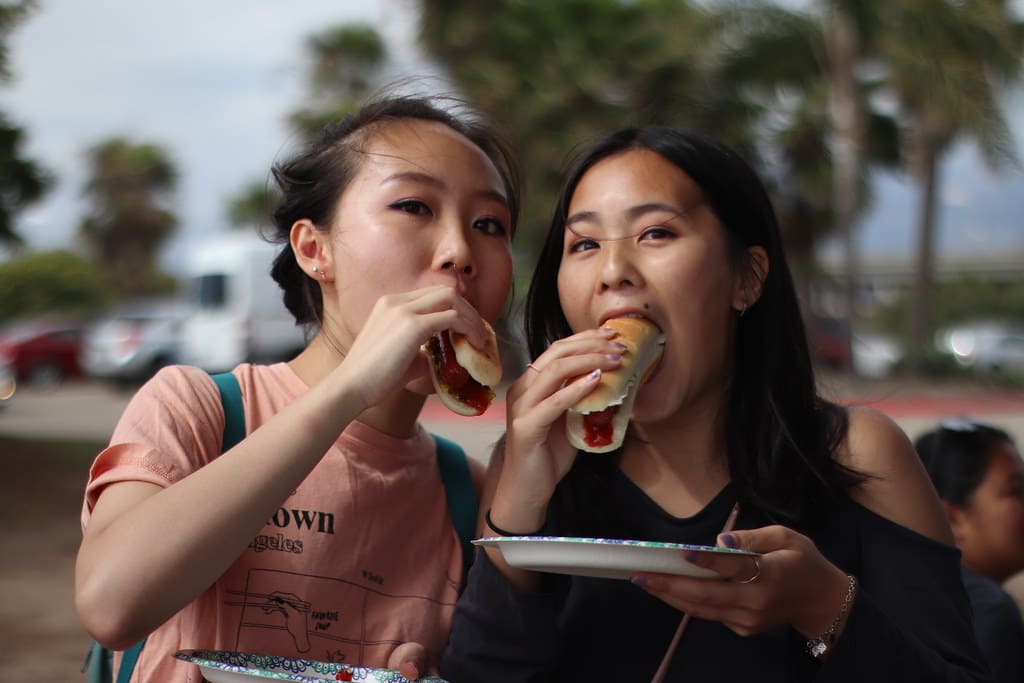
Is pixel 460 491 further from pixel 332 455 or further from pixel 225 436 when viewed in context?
pixel 225 436

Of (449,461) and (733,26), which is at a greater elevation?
(733,26)

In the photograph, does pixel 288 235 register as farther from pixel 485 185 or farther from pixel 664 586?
pixel 664 586

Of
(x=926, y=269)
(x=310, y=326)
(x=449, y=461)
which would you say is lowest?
(x=449, y=461)

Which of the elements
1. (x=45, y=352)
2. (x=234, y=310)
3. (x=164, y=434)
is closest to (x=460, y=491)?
(x=164, y=434)

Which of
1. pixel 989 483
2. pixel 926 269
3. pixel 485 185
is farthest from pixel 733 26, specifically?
pixel 485 185

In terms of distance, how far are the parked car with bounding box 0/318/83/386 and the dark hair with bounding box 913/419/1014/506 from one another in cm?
2682

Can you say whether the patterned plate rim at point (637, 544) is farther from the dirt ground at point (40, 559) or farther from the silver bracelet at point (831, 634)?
the dirt ground at point (40, 559)

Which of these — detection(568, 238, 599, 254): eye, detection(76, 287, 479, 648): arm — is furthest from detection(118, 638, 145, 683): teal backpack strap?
detection(568, 238, 599, 254): eye

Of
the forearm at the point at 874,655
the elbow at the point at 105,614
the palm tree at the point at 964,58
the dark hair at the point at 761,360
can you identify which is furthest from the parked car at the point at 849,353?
the elbow at the point at 105,614

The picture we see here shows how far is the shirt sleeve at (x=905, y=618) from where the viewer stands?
6.70 ft

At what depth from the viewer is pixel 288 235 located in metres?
2.76

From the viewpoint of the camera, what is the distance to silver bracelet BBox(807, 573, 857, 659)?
80.4 inches

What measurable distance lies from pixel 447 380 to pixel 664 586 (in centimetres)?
77

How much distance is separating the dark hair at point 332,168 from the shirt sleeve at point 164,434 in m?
0.50
